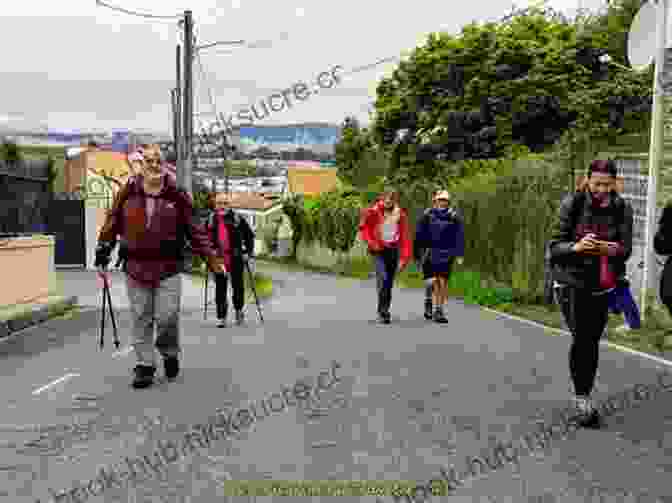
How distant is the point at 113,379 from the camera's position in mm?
7242

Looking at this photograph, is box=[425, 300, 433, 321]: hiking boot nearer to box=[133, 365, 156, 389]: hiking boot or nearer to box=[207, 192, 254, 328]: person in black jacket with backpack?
box=[207, 192, 254, 328]: person in black jacket with backpack

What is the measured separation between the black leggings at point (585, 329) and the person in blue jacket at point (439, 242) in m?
5.54

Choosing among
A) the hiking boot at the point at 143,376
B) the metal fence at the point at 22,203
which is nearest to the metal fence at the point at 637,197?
the hiking boot at the point at 143,376

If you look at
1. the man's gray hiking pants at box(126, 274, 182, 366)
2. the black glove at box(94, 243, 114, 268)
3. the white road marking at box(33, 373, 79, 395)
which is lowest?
the white road marking at box(33, 373, 79, 395)

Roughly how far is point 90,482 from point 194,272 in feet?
89.9

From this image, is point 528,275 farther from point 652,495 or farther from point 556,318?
point 652,495

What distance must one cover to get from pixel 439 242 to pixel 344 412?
574 cm

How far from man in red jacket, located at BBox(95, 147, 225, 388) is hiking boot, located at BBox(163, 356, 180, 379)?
0.07 metres

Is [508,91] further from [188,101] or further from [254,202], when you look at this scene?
[254,202]

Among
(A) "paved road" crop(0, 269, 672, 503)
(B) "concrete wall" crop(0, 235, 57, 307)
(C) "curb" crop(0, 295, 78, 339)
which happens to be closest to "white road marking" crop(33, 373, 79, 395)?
(A) "paved road" crop(0, 269, 672, 503)

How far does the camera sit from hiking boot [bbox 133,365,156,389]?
22.3 feet

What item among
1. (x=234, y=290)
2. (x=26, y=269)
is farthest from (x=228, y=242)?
(x=26, y=269)

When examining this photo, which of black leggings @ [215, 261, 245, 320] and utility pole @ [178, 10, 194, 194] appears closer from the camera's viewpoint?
black leggings @ [215, 261, 245, 320]

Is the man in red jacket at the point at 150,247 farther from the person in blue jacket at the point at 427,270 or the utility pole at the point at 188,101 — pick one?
the utility pole at the point at 188,101
